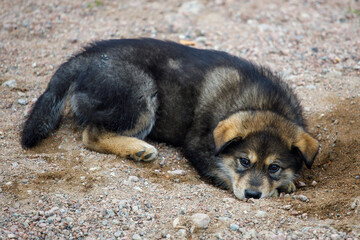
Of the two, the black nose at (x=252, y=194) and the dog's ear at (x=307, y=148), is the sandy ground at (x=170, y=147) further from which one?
the dog's ear at (x=307, y=148)

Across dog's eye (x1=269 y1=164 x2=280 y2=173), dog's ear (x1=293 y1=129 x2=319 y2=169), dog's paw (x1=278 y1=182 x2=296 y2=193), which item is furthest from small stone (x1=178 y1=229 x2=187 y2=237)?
dog's paw (x1=278 y1=182 x2=296 y2=193)

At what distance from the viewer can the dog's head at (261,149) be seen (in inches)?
195

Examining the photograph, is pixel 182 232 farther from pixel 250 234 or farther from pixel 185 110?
pixel 185 110

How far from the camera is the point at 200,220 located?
13.4 ft

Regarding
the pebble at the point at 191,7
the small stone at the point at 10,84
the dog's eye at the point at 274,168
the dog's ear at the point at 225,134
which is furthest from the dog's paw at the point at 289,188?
the pebble at the point at 191,7

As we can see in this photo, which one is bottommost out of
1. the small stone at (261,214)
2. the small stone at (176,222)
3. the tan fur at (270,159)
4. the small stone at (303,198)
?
the small stone at (303,198)

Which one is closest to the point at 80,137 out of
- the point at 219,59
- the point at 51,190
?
the point at 51,190

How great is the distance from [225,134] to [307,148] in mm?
1006

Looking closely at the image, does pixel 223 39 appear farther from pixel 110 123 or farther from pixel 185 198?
pixel 185 198

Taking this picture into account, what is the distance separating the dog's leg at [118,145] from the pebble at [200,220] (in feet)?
4.91

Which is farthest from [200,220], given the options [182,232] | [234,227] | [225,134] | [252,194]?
[225,134]

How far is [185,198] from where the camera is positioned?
464cm

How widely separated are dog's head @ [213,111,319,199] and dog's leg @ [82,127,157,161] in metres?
0.99

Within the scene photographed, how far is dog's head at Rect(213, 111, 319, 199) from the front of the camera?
496 centimetres
